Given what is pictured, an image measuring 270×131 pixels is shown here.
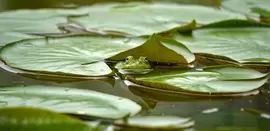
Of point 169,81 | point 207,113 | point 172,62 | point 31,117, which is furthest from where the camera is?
point 172,62

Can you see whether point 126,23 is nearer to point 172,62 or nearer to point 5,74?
point 172,62

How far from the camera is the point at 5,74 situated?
112cm

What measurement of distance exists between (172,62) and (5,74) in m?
0.39

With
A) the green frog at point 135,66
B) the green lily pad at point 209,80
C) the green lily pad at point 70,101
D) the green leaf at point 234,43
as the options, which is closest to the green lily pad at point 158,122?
the green lily pad at point 70,101

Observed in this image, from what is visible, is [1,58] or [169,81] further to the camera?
[1,58]

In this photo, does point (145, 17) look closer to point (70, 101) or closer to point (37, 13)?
point (37, 13)

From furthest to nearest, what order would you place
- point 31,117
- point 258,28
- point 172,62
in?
point 258,28
point 172,62
point 31,117

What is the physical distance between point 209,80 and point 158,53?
17cm

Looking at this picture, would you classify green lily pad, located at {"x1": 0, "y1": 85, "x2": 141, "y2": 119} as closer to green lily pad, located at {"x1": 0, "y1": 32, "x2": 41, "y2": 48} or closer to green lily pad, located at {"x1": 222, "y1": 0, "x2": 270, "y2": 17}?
green lily pad, located at {"x1": 0, "y1": 32, "x2": 41, "y2": 48}

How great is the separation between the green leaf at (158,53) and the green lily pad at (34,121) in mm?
394

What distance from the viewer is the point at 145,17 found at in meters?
1.61

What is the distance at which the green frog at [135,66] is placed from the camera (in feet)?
3.64

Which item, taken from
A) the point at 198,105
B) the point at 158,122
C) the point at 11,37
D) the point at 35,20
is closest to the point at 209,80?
the point at 198,105

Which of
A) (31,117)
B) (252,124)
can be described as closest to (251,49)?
(252,124)
